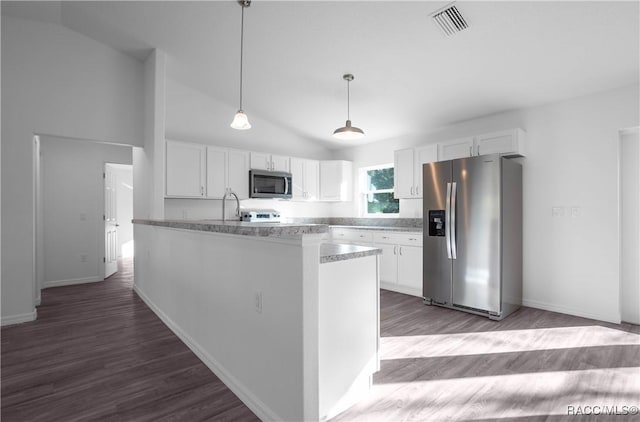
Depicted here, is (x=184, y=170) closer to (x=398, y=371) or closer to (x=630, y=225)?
(x=398, y=371)

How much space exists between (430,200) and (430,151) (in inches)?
36.6

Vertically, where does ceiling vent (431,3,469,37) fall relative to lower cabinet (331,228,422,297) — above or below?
above

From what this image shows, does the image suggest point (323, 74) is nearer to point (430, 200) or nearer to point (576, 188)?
point (430, 200)

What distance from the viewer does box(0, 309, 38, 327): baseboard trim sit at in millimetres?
3335

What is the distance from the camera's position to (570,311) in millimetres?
3621

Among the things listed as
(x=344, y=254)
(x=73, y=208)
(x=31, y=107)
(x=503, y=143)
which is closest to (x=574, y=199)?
(x=503, y=143)

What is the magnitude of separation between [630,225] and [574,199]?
56 centimetres

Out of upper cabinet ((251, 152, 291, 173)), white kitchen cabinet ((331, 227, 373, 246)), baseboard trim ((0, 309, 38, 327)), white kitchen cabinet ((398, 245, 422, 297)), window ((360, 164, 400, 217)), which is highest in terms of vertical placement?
upper cabinet ((251, 152, 291, 173))

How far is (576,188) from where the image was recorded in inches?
141

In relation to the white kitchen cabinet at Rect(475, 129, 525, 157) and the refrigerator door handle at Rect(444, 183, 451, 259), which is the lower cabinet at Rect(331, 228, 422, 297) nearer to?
the refrigerator door handle at Rect(444, 183, 451, 259)

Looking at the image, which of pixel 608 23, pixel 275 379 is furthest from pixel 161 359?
pixel 608 23

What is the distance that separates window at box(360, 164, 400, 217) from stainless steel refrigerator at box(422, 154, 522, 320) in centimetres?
153

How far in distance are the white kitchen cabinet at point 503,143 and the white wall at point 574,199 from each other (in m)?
0.21

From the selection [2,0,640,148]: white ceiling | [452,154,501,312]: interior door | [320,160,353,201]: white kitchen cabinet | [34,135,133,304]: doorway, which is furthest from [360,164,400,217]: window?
[34,135,133,304]: doorway
